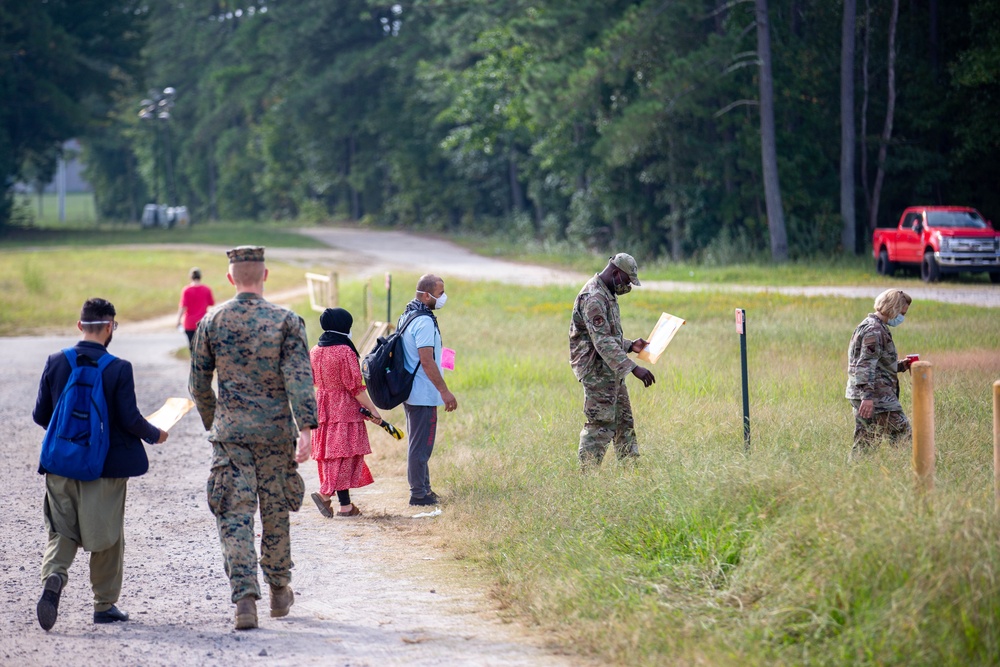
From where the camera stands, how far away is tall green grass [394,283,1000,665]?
5000mm

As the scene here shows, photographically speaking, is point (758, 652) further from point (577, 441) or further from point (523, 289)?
point (523, 289)

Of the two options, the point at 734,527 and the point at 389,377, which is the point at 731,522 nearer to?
the point at 734,527

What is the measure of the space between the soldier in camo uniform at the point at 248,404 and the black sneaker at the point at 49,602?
0.86 m

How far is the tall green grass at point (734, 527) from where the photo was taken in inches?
197

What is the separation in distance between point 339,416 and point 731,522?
3430 millimetres

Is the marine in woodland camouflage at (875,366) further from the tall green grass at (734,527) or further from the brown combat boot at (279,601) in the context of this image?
the brown combat boot at (279,601)

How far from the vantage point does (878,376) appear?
861 centimetres

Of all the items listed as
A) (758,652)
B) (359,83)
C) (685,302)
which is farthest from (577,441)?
(359,83)

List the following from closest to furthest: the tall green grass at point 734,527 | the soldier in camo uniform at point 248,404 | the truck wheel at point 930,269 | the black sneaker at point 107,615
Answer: the tall green grass at point 734,527 → the soldier in camo uniform at point 248,404 → the black sneaker at point 107,615 → the truck wheel at point 930,269

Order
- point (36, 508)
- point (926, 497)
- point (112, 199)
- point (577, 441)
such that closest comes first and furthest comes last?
point (926, 497) < point (36, 508) < point (577, 441) < point (112, 199)

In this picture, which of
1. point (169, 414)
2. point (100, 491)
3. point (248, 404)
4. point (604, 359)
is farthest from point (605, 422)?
point (100, 491)

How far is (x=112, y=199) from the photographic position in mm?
90250

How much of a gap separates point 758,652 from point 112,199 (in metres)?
91.7

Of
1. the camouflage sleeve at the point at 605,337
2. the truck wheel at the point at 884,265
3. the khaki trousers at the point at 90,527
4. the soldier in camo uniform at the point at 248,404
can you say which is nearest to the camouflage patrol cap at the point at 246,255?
the soldier in camo uniform at the point at 248,404
